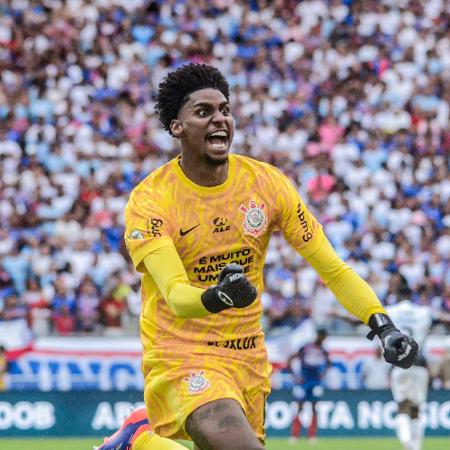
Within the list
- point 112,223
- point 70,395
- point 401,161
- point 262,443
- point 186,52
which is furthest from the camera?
point 186,52

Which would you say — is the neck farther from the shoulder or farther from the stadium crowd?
the stadium crowd

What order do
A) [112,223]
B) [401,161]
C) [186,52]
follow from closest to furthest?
[112,223]
[401,161]
[186,52]

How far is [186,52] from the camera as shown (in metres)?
24.4

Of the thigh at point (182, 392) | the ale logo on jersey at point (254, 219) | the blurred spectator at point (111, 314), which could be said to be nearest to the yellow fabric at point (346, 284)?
the ale logo on jersey at point (254, 219)

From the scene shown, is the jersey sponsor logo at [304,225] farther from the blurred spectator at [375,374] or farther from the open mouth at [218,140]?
the blurred spectator at [375,374]

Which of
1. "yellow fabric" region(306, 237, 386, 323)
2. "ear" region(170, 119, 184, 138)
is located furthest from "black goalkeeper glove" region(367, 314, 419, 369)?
"ear" region(170, 119, 184, 138)

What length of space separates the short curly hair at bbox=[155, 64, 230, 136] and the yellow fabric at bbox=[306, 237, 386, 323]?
37.8 inches

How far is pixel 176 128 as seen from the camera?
7344mm

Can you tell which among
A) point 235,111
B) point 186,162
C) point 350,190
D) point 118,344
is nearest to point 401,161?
point 350,190

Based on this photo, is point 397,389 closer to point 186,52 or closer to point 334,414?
point 334,414

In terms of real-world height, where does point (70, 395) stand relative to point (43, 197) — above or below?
below

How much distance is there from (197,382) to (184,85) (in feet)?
5.01

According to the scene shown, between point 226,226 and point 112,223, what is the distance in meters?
13.6

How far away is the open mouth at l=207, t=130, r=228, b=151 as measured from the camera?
714cm
